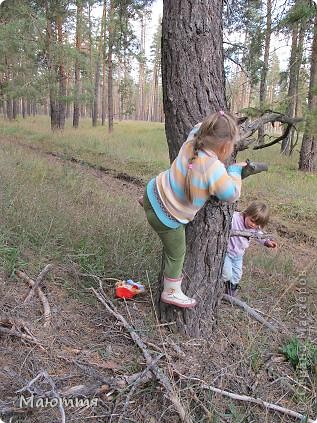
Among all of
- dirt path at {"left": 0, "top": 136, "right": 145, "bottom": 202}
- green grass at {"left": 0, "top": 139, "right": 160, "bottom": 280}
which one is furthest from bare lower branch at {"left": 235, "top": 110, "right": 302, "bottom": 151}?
dirt path at {"left": 0, "top": 136, "right": 145, "bottom": 202}

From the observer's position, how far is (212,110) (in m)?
2.80

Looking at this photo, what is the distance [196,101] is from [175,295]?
4.89 ft

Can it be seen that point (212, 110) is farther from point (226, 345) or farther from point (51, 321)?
point (51, 321)

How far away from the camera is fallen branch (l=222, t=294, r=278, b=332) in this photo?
3191mm

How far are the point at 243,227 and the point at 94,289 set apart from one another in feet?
5.86

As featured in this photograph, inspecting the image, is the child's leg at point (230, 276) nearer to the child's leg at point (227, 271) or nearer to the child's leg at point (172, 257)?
the child's leg at point (227, 271)

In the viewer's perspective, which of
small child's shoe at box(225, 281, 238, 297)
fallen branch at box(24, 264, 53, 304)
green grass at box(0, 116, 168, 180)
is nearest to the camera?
fallen branch at box(24, 264, 53, 304)

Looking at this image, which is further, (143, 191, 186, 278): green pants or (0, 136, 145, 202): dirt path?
(0, 136, 145, 202): dirt path

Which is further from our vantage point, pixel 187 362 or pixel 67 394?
pixel 187 362

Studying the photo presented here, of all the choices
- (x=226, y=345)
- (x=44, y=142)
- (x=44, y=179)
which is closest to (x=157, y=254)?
(x=226, y=345)

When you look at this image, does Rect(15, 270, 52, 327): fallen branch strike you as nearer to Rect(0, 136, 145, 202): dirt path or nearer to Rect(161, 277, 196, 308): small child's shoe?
Rect(161, 277, 196, 308): small child's shoe

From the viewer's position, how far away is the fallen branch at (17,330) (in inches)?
102

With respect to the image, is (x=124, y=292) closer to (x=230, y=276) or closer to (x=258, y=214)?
(x=230, y=276)

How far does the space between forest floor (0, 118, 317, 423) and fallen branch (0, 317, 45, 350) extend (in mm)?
13
